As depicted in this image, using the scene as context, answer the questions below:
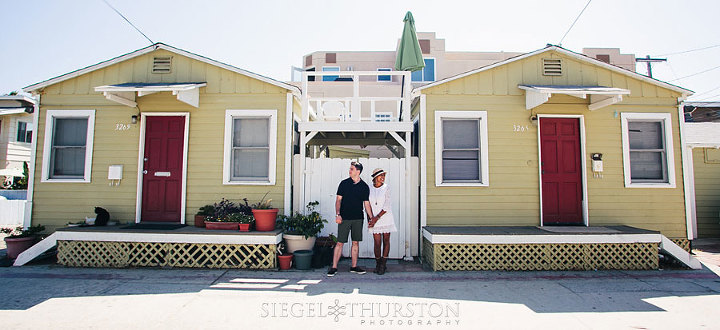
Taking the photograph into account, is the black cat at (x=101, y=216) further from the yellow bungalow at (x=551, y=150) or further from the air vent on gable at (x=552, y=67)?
the air vent on gable at (x=552, y=67)

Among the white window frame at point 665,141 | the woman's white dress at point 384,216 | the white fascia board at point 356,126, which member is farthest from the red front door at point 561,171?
the woman's white dress at point 384,216

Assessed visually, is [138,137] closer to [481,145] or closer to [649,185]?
[481,145]

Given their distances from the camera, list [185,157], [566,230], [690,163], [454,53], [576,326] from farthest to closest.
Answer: [454,53] → [690,163] → [185,157] → [566,230] → [576,326]

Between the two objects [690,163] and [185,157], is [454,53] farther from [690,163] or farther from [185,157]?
[185,157]

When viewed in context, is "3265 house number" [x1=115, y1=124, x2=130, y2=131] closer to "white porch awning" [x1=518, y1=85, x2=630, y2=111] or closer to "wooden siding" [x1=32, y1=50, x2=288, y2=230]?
"wooden siding" [x1=32, y1=50, x2=288, y2=230]

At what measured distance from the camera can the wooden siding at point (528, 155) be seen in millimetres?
6582

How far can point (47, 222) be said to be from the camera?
6750mm

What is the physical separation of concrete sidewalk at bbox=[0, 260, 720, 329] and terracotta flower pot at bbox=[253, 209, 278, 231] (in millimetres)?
783

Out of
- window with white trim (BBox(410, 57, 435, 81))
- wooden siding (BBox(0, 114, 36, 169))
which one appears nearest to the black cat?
wooden siding (BBox(0, 114, 36, 169))

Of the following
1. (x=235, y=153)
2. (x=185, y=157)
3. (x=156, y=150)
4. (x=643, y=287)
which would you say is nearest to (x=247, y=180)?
(x=235, y=153)

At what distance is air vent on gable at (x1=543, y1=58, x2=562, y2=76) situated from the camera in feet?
22.6

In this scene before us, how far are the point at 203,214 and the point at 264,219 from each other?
1258mm

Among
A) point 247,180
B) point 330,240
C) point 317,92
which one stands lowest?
point 330,240

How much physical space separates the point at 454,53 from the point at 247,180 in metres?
17.2
